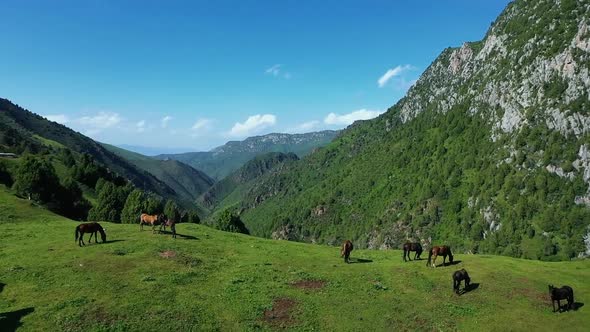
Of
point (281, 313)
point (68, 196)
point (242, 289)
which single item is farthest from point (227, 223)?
point (281, 313)

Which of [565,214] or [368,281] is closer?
[368,281]

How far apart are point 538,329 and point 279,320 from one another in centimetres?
1953

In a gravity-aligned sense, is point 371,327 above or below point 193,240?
below

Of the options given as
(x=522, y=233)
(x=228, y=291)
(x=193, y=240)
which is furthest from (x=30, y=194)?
(x=522, y=233)

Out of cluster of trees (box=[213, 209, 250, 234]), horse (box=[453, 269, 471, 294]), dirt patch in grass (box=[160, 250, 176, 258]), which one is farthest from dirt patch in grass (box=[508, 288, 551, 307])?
cluster of trees (box=[213, 209, 250, 234])

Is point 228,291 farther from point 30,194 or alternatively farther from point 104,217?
point 104,217

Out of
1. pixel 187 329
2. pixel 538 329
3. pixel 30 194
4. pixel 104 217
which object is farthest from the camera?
pixel 104 217

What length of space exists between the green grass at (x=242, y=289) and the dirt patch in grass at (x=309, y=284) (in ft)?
1.83

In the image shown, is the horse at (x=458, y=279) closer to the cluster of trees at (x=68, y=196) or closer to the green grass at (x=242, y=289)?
the green grass at (x=242, y=289)

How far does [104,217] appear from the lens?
371ft

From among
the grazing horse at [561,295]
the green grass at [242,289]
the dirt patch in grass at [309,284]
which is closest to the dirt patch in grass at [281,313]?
the green grass at [242,289]

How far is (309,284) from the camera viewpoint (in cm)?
3862

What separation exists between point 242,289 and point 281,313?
498cm

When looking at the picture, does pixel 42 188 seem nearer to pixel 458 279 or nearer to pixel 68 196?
pixel 68 196
